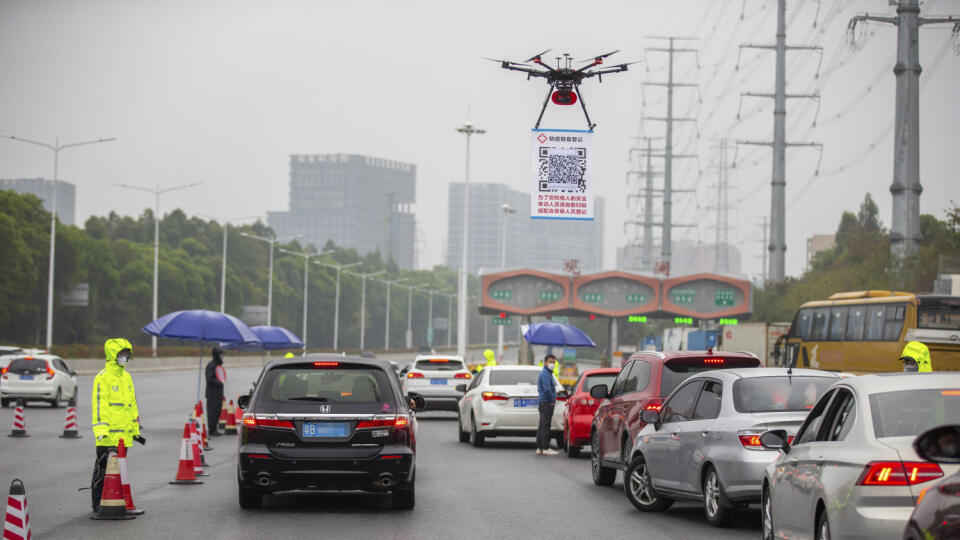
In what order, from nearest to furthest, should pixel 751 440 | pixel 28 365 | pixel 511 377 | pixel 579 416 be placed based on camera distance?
pixel 751 440 → pixel 579 416 → pixel 511 377 → pixel 28 365

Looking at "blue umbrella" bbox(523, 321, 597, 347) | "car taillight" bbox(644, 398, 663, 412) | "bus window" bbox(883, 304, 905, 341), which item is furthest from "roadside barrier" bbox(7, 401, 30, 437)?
"blue umbrella" bbox(523, 321, 597, 347)

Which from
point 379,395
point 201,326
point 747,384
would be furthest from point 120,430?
point 201,326

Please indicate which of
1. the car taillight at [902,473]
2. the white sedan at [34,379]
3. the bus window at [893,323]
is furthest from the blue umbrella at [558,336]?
the car taillight at [902,473]

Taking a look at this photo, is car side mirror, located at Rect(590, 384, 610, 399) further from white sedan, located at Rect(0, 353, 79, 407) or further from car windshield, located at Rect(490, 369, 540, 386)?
white sedan, located at Rect(0, 353, 79, 407)

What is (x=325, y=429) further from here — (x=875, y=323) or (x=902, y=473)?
(x=875, y=323)

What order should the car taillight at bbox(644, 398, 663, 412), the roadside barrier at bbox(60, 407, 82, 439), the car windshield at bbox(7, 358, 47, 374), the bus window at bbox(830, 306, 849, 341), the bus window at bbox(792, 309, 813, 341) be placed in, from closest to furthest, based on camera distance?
1. the car taillight at bbox(644, 398, 663, 412)
2. the roadside barrier at bbox(60, 407, 82, 439)
3. the car windshield at bbox(7, 358, 47, 374)
4. the bus window at bbox(830, 306, 849, 341)
5. the bus window at bbox(792, 309, 813, 341)

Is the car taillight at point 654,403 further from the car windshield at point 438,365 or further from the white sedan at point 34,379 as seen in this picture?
the white sedan at point 34,379

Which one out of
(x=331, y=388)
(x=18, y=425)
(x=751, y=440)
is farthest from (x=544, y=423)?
(x=751, y=440)
